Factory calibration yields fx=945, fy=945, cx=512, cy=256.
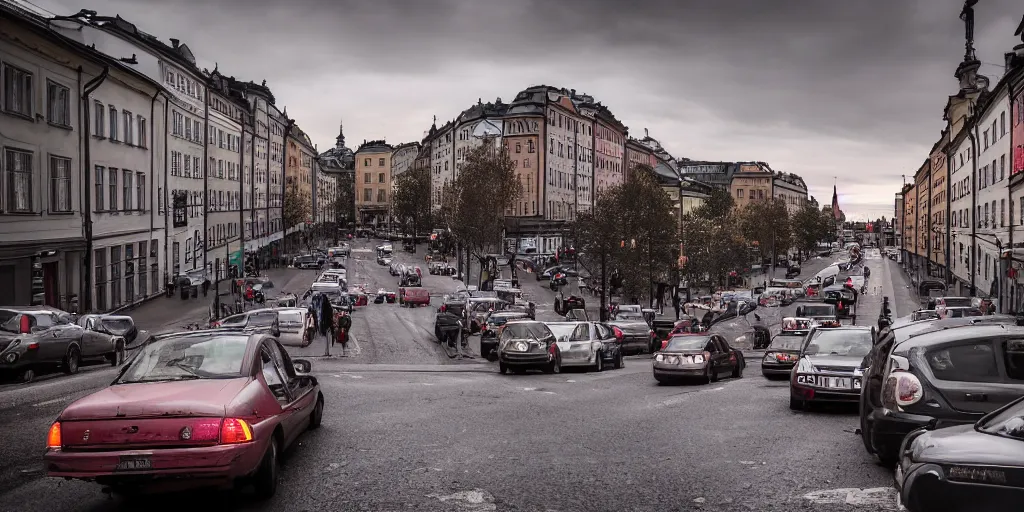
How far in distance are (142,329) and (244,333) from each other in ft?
119

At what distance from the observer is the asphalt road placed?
27.5ft

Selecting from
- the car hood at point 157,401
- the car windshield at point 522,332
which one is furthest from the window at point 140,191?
the car hood at point 157,401

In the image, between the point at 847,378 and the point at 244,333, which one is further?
the point at 847,378

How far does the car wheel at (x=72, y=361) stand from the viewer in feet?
76.3

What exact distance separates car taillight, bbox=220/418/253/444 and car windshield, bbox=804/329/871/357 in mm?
10963

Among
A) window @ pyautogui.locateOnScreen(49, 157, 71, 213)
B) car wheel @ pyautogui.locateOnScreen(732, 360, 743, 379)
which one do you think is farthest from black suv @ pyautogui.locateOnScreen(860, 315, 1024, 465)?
window @ pyautogui.locateOnScreen(49, 157, 71, 213)

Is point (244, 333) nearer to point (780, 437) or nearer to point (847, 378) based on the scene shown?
point (780, 437)

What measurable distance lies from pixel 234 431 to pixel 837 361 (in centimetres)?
1051

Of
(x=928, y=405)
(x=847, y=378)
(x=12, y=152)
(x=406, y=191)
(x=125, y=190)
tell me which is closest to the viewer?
(x=928, y=405)

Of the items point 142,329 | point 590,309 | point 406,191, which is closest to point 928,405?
point 142,329

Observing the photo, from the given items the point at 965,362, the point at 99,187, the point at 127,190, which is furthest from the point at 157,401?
the point at 127,190

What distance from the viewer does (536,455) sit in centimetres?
1061

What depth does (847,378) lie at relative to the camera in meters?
14.6

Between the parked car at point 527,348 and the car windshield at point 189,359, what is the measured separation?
14925 mm
